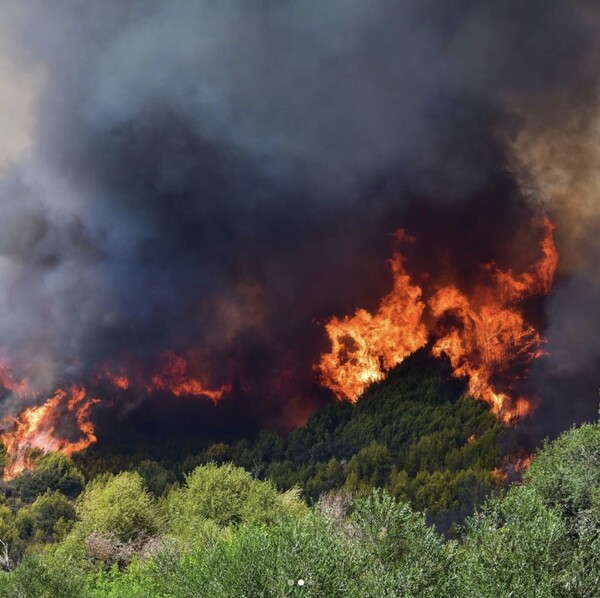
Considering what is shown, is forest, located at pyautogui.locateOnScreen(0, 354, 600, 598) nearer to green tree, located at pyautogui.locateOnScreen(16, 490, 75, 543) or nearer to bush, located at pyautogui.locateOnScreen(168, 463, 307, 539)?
bush, located at pyautogui.locateOnScreen(168, 463, 307, 539)

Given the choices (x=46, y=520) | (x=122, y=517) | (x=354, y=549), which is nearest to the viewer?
(x=354, y=549)

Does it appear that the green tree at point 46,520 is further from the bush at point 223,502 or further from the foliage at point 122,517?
the bush at point 223,502

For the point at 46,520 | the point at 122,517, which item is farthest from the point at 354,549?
the point at 46,520

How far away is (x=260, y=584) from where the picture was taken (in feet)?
152

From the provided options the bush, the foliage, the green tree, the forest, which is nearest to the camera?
the forest

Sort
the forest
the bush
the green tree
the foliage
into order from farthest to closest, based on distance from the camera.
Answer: the green tree → the bush → the foliage → the forest

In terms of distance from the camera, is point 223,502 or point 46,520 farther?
point 46,520

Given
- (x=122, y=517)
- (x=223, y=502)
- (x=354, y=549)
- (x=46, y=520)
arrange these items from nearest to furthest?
1. (x=354, y=549)
2. (x=122, y=517)
3. (x=223, y=502)
4. (x=46, y=520)

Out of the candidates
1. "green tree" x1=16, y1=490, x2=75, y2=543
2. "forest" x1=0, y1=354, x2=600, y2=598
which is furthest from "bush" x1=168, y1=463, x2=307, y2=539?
"green tree" x1=16, y1=490, x2=75, y2=543

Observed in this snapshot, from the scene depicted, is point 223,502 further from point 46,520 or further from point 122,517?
point 46,520

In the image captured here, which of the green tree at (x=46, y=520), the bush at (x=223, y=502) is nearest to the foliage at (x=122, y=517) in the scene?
the bush at (x=223, y=502)

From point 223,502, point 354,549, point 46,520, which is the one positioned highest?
point 46,520

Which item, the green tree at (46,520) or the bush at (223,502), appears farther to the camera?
the green tree at (46,520)

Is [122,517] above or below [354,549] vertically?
above
